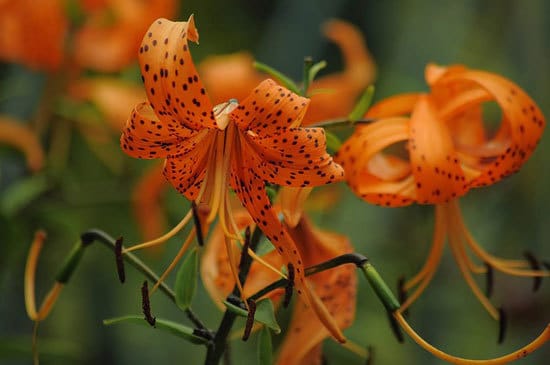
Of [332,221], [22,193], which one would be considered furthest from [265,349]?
[332,221]

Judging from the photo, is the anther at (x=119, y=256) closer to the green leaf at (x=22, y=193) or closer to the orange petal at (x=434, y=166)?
the orange petal at (x=434, y=166)

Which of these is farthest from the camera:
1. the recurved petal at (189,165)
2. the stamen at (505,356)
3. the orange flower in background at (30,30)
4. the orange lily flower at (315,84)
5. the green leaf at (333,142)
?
the orange lily flower at (315,84)

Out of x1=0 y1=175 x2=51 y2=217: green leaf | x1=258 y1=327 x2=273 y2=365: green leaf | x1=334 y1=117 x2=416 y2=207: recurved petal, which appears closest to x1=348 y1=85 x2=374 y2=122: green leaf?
x1=334 y1=117 x2=416 y2=207: recurved petal

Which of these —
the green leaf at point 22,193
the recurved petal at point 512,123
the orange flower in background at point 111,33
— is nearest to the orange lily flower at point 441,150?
the recurved petal at point 512,123

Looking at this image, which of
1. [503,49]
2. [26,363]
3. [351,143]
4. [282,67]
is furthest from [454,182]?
[503,49]

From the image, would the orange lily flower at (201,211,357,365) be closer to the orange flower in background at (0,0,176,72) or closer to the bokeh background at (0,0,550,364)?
the bokeh background at (0,0,550,364)

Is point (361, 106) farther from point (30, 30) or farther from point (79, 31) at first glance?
point (79, 31)

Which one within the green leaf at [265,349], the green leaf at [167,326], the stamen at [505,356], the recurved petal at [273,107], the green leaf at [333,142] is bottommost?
the green leaf at [265,349]
